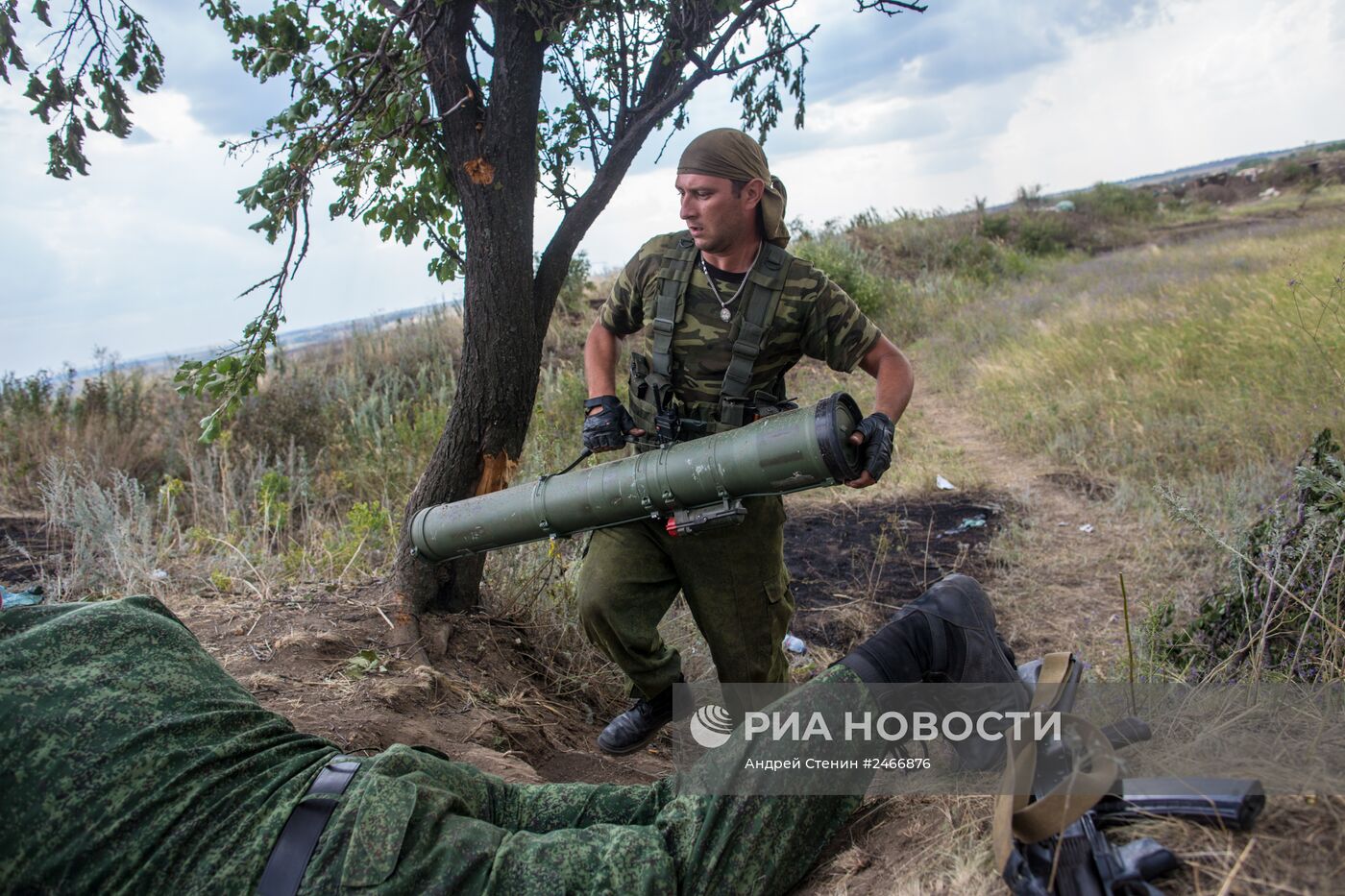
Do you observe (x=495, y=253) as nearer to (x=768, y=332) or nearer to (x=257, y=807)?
(x=768, y=332)

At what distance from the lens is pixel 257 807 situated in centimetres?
182

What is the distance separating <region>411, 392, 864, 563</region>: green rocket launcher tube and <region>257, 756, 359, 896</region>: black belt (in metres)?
1.14

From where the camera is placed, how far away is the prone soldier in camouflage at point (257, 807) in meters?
1.67

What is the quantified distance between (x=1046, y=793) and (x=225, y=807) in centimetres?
166

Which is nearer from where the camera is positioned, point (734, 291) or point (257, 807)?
point (257, 807)

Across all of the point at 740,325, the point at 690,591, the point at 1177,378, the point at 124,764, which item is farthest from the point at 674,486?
the point at 1177,378

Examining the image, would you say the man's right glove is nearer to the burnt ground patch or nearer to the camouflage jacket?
the camouflage jacket

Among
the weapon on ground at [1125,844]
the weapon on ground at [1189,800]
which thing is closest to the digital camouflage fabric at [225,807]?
the weapon on ground at [1125,844]

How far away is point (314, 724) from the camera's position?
9.50 feet

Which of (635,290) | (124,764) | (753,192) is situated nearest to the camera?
(124,764)

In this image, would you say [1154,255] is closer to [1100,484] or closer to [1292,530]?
[1100,484]

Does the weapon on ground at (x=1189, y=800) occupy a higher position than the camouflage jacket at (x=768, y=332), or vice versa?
the camouflage jacket at (x=768, y=332)

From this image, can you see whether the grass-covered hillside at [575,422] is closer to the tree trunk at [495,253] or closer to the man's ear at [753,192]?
the tree trunk at [495,253]

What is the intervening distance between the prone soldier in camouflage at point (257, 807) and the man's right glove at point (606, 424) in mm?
1099
